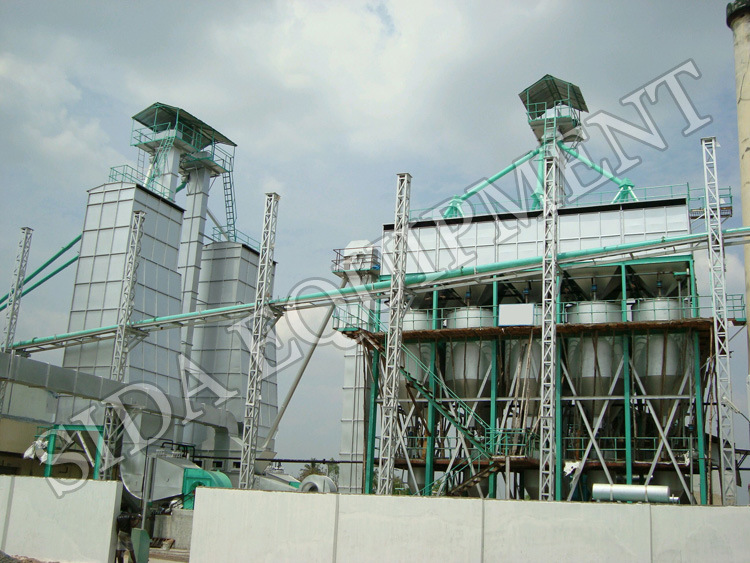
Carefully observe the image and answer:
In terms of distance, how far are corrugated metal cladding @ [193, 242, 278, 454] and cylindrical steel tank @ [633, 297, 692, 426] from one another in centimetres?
2173

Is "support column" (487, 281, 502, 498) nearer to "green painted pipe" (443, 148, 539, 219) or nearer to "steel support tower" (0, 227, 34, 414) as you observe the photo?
"green painted pipe" (443, 148, 539, 219)

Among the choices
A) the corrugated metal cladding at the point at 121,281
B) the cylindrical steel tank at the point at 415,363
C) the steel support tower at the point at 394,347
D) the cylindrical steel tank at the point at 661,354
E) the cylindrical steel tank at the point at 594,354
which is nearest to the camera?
the steel support tower at the point at 394,347

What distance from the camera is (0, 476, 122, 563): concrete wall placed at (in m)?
16.4

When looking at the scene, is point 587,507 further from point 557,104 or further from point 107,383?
point 557,104

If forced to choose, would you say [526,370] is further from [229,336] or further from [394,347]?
[229,336]

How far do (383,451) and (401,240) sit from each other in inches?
274

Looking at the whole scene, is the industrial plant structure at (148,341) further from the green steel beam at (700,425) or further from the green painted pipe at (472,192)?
the green steel beam at (700,425)

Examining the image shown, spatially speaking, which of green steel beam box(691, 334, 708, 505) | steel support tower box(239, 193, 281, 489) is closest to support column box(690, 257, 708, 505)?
green steel beam box(691, 334, 708, 505)

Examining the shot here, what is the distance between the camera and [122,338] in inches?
1257

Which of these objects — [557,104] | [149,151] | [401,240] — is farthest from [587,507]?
[149,151]

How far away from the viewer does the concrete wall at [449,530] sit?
12484mm

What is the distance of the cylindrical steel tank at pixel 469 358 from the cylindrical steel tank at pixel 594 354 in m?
3.23

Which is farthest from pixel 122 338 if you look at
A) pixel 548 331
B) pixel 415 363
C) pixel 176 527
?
pixel 548 331

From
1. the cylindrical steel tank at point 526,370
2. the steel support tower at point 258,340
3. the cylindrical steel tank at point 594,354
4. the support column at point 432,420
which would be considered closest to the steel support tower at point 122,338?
the steel support tower at point 258,340
